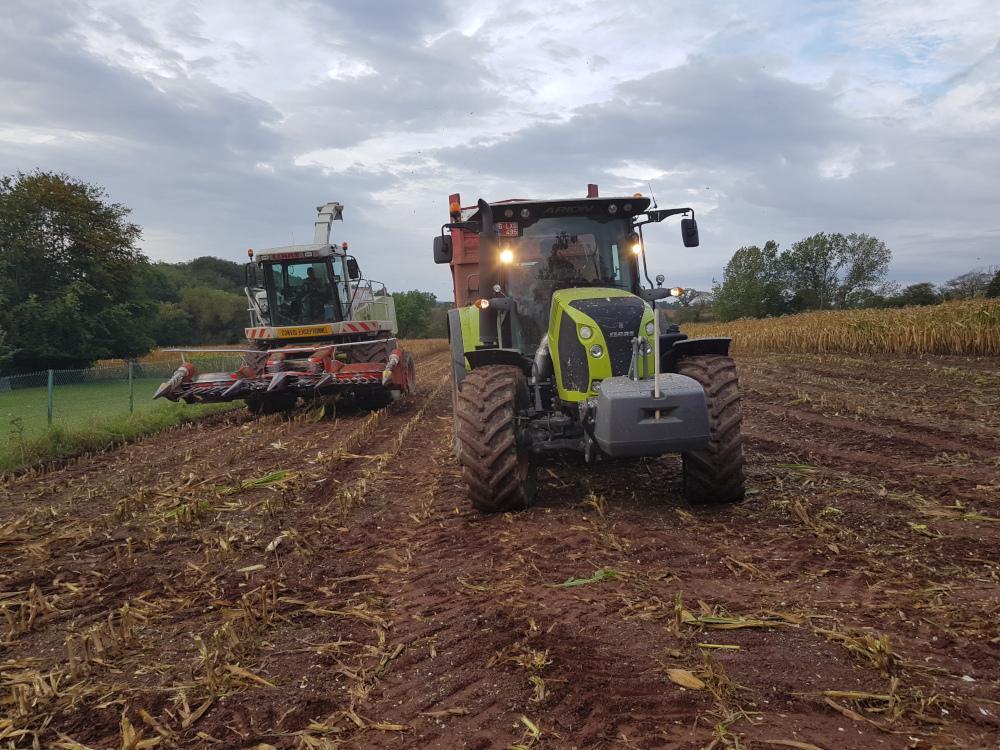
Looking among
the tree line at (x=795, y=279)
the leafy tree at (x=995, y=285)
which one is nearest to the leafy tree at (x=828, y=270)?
the tree line at (x=795, y=279)

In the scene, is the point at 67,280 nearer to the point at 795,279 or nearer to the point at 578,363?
the point at 578,363

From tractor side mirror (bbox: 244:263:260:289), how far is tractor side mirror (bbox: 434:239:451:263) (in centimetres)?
717

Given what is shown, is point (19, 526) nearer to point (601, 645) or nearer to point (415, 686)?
point (415, 686)

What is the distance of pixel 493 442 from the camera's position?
503 cm

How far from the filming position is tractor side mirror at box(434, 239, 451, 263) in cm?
677

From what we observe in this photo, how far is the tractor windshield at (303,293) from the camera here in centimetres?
1301

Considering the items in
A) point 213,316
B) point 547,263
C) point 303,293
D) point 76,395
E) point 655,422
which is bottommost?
point 655,422

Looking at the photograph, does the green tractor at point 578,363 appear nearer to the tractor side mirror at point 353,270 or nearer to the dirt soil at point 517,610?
the dirt soil at point 517,610

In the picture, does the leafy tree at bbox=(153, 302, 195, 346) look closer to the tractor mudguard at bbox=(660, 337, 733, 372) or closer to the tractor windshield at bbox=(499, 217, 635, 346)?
the tractor windshield at bbox=(499, 217, 635, 346)

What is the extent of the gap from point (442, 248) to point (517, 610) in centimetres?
418

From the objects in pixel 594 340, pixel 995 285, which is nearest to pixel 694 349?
pixel 594 340

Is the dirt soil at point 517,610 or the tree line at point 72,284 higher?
the tree line at point 72,284

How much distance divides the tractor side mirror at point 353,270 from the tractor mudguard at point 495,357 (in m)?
8.44

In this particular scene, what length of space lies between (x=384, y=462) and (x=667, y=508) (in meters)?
3.65
